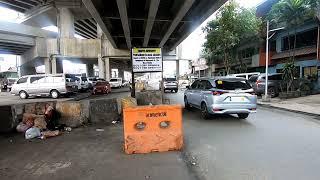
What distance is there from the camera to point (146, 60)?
60.2ft

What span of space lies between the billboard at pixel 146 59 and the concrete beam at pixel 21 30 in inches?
1120

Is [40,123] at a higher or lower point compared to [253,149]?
higher

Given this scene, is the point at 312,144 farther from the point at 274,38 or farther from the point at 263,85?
the point at 274,38

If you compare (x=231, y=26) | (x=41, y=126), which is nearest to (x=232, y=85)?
(x=41, y=126)

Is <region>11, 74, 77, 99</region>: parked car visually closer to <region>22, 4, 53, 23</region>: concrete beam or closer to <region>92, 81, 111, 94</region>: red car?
<region>92, 81, 111, 94</region>: red car

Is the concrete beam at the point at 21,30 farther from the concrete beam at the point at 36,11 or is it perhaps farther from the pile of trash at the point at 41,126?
the pile of trash at the point at 41,126

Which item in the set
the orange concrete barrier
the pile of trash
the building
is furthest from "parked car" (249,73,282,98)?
the orange concrete barrier

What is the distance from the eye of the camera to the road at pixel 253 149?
229 inches

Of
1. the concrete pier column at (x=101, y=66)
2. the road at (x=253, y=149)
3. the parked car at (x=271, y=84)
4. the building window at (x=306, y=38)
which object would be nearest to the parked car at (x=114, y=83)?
the concrete pier column at (x=101, y=66)

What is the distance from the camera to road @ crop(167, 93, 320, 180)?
5.81 m

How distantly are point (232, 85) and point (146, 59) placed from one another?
23.5ft

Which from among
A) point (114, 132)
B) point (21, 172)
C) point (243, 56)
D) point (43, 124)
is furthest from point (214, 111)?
point (243, 56)

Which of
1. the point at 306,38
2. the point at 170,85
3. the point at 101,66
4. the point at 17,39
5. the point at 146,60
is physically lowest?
the point at 170,85

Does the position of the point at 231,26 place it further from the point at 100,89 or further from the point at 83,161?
the point at 83,161
